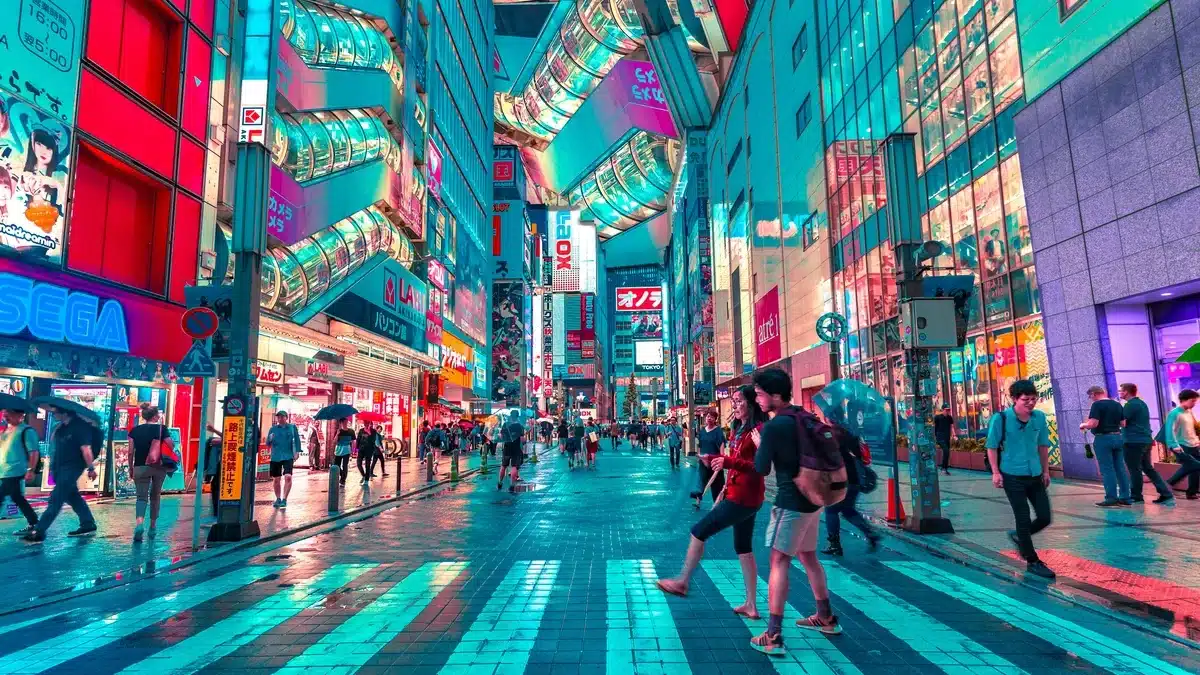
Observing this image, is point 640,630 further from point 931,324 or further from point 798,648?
point 931,324

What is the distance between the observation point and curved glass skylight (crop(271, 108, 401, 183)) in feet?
70.4

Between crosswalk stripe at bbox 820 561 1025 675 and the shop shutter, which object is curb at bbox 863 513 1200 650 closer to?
crosswalk stripe at bbox 820 561 1025 675

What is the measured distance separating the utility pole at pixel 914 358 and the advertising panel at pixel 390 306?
18755 mm

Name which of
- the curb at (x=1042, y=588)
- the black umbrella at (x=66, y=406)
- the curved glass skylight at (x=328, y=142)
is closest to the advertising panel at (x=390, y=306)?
the curved glass skylight at (x=328, y=142)

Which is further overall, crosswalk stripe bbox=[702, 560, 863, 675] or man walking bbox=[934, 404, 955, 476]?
man walking bbox=[934, 404, 955, 476]

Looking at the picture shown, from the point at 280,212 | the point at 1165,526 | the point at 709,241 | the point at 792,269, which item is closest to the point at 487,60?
the point at 709,241

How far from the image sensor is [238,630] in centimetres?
511

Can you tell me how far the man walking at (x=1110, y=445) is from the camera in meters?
10.5

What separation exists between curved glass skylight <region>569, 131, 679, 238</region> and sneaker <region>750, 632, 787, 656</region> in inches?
3538

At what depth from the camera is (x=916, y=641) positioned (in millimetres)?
4684

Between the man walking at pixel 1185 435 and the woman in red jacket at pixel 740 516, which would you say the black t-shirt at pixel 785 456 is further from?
the man walking at pixel 1185 435

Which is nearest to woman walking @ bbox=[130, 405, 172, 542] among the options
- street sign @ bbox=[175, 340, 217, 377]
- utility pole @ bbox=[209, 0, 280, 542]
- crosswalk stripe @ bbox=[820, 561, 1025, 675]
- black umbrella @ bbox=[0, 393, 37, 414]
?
utility pole @ bbox=[209, 0, 280, 542]

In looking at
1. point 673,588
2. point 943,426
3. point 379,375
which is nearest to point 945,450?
point 943,426

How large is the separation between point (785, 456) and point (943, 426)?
1591 centimetres
